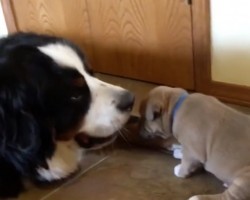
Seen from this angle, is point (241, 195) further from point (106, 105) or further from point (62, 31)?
point (62, 31)

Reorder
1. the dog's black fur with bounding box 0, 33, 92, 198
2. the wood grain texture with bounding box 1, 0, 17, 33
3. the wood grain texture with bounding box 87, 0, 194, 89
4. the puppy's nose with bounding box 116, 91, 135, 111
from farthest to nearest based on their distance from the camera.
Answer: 1. the wood grain texture with bounding box 1, 0, 17, 33
2. the wood grain texture with bounding box 87, 0, 194, 89
3. the puppy's nose with bounding box 116, 91, 135, 111
4. the dog's black fur with bounding box 0, 33, 92, 198

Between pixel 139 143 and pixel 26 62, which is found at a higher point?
pixel 26 62

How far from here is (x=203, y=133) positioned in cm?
152

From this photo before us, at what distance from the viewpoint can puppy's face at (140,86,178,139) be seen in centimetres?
161

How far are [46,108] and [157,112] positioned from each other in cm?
39

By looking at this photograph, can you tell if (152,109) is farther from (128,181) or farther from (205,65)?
(205,65)

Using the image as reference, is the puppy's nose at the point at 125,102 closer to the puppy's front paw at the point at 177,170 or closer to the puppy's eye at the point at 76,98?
the puppy's eye at the point at 76,98

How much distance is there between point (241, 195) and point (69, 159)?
1.82 feet

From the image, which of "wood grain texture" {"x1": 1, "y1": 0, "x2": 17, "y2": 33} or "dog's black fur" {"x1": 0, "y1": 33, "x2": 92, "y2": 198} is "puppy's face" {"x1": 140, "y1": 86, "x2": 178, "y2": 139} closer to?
"dog's black fur" {"x1": 0, "y1": 33, "x2": 92, "y2": 198}

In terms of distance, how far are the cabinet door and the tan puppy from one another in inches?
21.6

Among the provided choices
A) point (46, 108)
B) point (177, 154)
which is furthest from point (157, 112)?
point (46, 108)

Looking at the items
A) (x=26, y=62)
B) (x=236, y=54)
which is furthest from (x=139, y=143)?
(x=26, y=62)

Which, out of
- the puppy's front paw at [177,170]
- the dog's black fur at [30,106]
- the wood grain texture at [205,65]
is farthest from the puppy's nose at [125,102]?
the wood grain texture at [205,65]

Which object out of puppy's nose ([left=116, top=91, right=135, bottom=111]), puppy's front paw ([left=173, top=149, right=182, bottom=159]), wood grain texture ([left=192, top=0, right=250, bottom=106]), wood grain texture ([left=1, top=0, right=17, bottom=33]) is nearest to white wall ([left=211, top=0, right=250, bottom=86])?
wood grain texture ([left=192, top=0, right=250, bottom=106])
